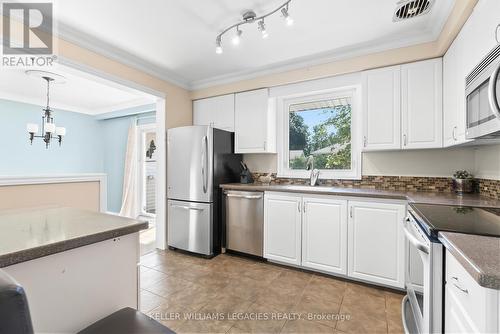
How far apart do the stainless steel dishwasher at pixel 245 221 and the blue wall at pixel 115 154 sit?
3.46 m

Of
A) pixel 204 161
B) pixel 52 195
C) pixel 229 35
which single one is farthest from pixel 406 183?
pixel 52 195

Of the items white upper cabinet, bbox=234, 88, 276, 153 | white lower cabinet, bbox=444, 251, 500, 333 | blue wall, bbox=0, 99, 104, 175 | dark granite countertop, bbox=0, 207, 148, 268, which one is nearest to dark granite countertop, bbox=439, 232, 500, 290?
white lower cabinet, bbox=444, 251, 500, 333

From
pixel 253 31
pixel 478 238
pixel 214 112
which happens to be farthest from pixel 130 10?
pixel 478 238

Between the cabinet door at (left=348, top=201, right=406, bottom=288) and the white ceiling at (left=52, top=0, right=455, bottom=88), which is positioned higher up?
the white ceiling at (left=52, top=0, right=455, bottom=88)

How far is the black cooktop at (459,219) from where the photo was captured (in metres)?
1.07

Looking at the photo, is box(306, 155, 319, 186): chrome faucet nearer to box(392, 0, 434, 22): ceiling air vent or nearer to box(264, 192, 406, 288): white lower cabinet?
box(264, 192, 406, 288): white lower cabinet

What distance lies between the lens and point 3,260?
0.67m

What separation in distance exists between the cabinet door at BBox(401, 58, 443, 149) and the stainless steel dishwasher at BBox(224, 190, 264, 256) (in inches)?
67.3

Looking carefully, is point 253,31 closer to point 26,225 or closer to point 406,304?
point 26,225

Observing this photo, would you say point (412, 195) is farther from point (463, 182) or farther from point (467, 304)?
point (467, 304)

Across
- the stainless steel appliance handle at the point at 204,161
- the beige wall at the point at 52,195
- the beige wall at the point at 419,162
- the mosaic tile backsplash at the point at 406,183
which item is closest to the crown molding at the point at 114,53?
the stainless steel appliance handle at the point at 204,161

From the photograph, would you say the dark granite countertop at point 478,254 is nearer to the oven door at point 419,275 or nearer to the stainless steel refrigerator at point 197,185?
the oven door at point 419,275

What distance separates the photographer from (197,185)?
3027 millimetres

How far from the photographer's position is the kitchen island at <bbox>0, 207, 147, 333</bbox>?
0.76 meters
